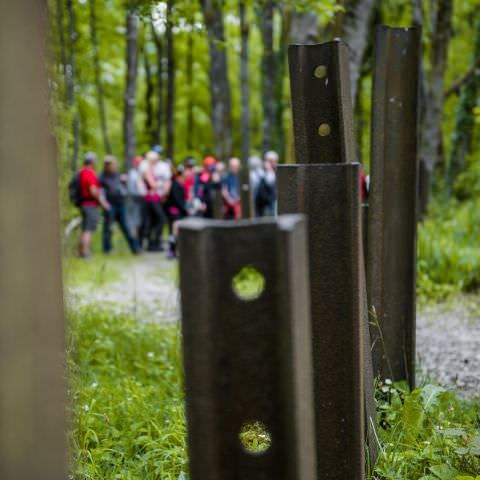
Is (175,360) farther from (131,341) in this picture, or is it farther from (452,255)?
(452,255)

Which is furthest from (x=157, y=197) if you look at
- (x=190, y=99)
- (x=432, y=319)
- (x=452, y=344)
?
(x=190, y=99)

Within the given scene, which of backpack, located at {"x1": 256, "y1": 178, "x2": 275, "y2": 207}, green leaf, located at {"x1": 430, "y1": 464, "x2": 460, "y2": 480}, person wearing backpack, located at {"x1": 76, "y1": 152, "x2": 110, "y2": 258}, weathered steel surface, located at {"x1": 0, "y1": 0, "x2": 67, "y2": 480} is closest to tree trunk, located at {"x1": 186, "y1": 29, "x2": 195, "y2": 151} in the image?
backpack, located at {"x1": 256, "y1": 178, "x2": 275, "y2": 207}

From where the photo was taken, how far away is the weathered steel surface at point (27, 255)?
1400 mm

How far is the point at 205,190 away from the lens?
15805 millimetres

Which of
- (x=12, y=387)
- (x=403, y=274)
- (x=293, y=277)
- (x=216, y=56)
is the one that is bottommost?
(x=403, y=274)

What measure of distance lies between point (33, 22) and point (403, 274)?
10.9ft

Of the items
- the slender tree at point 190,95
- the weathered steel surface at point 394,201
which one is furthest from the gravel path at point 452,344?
the slender tree at point 190,95

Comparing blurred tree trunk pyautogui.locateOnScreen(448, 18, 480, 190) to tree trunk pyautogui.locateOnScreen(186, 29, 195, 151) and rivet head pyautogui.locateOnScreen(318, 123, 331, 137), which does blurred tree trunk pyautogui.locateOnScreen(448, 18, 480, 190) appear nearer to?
tree trunk pyautogui.locateOnScreen(186, 29, 195, 151)

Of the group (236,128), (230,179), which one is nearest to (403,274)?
(230,179)

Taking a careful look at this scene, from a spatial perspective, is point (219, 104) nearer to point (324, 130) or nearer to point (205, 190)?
point (205, 190)

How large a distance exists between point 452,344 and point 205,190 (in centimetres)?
962

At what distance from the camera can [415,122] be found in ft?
14.3

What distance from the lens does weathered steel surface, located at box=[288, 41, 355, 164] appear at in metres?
2.77

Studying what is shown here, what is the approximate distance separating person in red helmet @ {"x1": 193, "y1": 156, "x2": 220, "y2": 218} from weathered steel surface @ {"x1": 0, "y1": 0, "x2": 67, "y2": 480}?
46.0 feet
